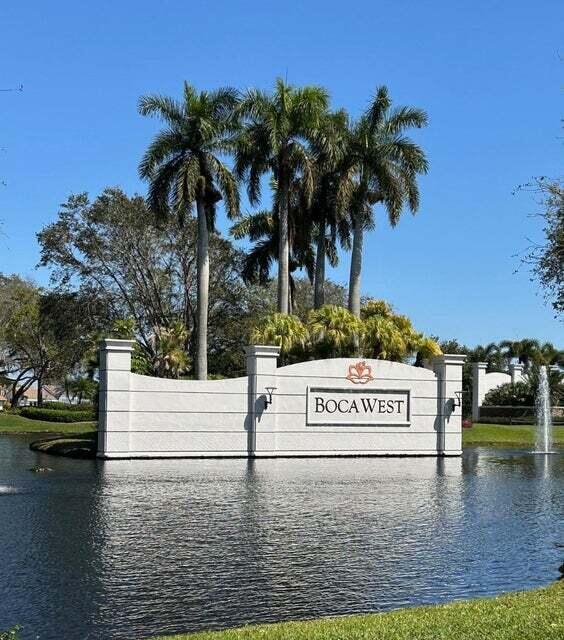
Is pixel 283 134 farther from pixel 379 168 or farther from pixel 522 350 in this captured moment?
pixel 522 350

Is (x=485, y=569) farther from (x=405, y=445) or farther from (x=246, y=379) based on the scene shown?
(x=405, y=445)

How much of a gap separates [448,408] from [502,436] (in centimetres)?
1316

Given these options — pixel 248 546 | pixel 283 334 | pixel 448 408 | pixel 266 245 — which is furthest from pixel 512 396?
pixel 248 546

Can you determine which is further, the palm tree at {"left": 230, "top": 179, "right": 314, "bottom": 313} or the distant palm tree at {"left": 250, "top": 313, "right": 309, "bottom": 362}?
the palm tree at {"left": 230, "top": 179, "right": 314, "bottom": 313}

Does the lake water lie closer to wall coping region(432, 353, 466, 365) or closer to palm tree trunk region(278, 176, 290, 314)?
wall coping region(432, 353, 466, 365)

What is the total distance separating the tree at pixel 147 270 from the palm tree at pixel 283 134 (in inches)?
370

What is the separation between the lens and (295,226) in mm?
43812

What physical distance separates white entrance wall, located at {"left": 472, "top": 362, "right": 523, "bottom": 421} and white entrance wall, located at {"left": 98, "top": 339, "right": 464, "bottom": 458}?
2672 centimetres

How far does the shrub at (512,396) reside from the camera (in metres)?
58.3

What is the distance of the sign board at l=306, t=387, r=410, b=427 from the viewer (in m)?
32.5

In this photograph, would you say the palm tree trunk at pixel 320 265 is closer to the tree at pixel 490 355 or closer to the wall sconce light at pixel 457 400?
the wall sconce light at pixel 457 400

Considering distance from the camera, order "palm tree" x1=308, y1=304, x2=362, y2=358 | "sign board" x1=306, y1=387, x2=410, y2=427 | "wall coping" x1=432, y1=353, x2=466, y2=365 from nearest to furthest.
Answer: "sign board" x1=306, y1=387, x2=410, y2=427 → "wall coping" x1=432, y1=353, x2=466, y2=365 → "palm tree" x1=308, y1=304, x2=362, y2=358

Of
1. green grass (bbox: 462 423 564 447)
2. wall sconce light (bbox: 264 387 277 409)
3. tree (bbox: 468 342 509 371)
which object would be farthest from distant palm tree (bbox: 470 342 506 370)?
wall sconce light (bbox: 264 387 277 409)

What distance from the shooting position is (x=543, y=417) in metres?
53.0
